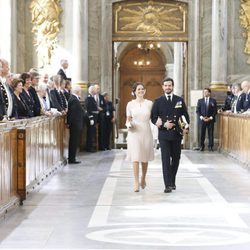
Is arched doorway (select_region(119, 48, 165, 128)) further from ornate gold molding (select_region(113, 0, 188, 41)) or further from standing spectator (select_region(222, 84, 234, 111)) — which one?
standing spectator (select_region(222, 84, 234, 111))

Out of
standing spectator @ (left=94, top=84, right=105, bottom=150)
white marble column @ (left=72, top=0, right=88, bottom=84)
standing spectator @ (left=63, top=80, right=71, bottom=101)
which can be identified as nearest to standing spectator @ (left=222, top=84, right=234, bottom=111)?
standing spectator @ (left=94, top=84, right=105, bottom=150)

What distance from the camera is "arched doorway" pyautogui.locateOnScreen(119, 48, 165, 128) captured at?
34000mm

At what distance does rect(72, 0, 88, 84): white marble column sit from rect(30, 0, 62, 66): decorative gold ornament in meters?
0.58

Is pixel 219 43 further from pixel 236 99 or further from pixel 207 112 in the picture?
Result: pixel 236 99

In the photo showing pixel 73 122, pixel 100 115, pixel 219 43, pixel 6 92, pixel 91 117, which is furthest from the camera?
pixel 219 43

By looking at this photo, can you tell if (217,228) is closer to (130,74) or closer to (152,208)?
(152,208)

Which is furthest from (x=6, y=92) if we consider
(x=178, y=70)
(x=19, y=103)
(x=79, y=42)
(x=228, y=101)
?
(x=178, y=70)

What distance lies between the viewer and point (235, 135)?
15.9 meters

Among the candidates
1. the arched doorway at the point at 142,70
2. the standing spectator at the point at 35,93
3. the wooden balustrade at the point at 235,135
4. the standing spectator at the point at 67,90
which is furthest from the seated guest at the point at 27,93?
the arched doorway at the point at 142,70

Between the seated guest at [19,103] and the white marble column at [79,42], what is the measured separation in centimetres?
802

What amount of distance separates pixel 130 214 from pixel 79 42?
11460mm

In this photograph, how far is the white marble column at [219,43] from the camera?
1920 centimetres

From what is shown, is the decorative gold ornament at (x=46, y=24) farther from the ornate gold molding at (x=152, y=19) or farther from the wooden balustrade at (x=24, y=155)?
the wooden balustrade at (x=24, y=155)

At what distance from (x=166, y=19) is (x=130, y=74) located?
1457 centimetres
